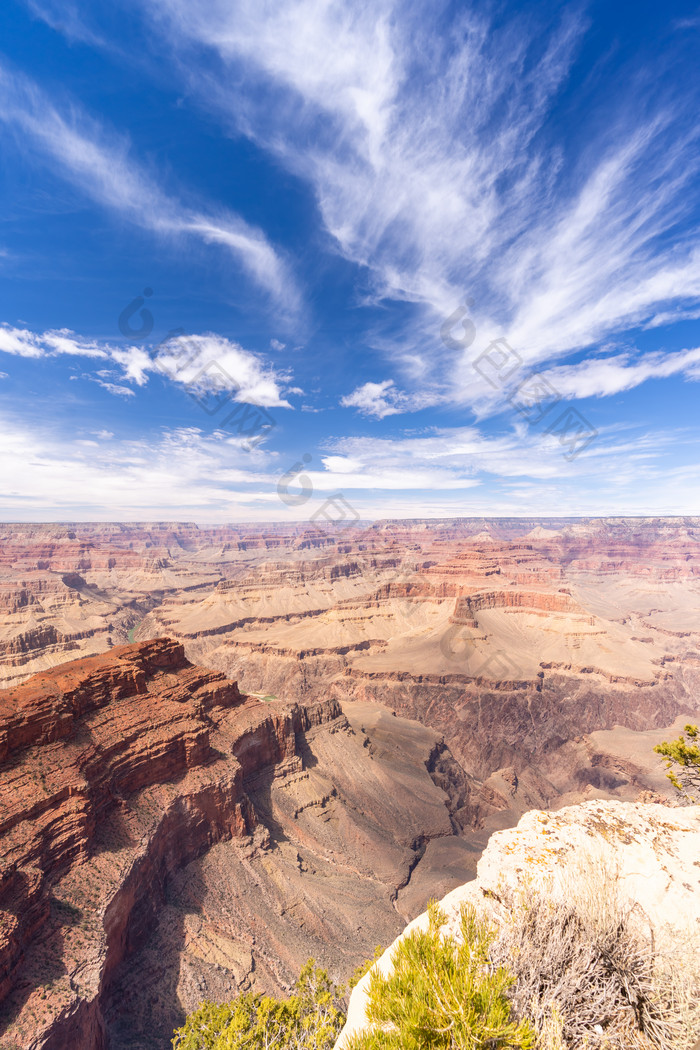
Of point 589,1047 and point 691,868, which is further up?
point 589,1047

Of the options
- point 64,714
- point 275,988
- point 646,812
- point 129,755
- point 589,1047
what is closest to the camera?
point 589,1047

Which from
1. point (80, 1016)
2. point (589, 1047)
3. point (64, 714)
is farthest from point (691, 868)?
point (64, 714)

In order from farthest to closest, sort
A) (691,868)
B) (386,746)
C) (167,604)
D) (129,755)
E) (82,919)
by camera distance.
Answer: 1. (167,604)
2. (386,746)
3. (129,755)
4. (82,919)
5. (691,868)

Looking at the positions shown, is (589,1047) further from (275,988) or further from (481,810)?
(481,810)

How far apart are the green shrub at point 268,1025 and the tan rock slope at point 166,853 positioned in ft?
18.4

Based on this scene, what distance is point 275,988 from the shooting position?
24.5 metres

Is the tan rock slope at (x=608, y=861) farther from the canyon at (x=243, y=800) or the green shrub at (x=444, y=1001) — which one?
the canyon at (x=243, y=800)

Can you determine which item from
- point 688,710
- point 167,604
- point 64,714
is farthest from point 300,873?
point 167,604

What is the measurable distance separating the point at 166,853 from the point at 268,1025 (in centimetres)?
1704

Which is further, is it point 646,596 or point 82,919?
point 646,596

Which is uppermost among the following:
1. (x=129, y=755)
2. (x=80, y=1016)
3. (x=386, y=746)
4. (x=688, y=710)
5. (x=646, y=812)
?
(x=646, y=812)

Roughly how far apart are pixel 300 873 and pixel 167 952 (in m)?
11.8

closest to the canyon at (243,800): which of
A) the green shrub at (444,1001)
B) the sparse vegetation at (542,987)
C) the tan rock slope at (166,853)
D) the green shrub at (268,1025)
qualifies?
the tan rock slope at (166,853)

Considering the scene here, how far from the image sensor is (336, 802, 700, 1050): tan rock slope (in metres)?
11.2
